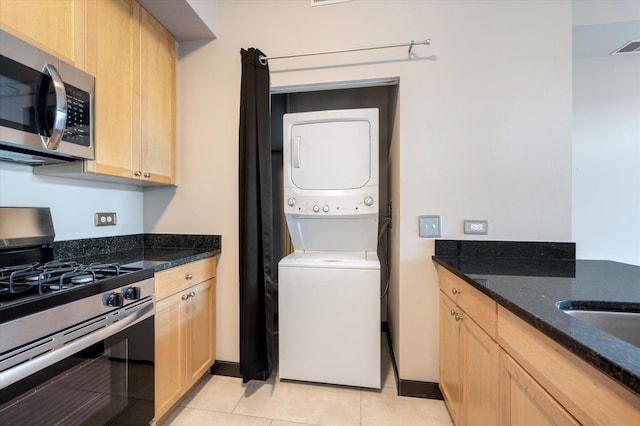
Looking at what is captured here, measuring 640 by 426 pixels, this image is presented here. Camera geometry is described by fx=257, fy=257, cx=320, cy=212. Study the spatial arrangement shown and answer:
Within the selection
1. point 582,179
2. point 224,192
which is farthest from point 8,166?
point 582,179

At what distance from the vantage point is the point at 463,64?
5.48 feet

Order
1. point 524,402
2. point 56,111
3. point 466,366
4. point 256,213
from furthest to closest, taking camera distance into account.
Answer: point 256,213 → point 466,366 → point 56,111 → point 524,402

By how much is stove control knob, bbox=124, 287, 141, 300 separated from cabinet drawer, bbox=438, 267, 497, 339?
1539 millimetres

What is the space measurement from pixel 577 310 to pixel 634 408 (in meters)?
→ 0.50

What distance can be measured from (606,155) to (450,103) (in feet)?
4.99

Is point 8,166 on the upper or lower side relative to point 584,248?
upper

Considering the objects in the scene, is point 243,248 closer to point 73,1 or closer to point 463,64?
point 73,1

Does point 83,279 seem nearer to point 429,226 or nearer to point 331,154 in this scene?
point 331,154

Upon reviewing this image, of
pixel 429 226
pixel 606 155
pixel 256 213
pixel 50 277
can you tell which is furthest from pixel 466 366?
pixel 606 155

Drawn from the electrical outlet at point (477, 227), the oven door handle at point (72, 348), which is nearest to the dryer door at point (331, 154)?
the electrical outlet at point (477, 227)

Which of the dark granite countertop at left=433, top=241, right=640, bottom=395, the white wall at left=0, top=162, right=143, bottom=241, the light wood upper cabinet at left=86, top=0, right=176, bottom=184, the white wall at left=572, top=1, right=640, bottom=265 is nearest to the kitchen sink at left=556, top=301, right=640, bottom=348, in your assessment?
the dark granite countertop at left=433, top=241, right=640, bottom=395

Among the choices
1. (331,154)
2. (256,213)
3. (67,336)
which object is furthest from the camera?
(331,154)

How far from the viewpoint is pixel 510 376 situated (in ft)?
2.89

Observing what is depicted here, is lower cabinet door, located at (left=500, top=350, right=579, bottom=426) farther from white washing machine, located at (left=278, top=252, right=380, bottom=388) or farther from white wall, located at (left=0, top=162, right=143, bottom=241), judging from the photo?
white wall, located at (left=0, top=162, right=143, bottom=241)
